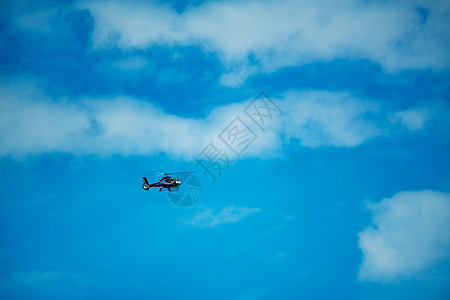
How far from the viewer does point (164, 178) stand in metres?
142
